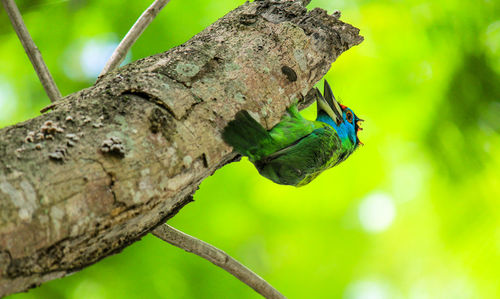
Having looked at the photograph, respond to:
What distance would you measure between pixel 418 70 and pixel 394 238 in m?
2.41

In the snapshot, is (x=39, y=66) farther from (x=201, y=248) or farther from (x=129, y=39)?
(x=201, y=248)

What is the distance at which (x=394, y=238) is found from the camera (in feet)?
20.7

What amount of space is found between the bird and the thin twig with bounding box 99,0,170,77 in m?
1.18

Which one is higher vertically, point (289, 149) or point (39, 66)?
point (39, 66)

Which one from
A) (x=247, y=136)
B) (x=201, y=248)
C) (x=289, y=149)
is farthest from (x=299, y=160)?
(x=201, y=248)

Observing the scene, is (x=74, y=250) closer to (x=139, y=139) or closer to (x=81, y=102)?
(x=139, y=139)

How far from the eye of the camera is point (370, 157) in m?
6.25

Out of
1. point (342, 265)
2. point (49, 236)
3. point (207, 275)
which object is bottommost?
point (49, 236)

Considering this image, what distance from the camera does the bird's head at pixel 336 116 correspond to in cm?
343

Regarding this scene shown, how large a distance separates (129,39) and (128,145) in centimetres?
159

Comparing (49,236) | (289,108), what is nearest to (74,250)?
(49,236)

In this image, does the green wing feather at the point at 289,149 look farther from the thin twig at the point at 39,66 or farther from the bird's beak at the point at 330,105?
the thin twig at the point at 39,66

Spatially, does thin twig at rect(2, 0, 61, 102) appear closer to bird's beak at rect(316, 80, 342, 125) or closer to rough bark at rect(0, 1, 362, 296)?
rough bark at rect(0, 1, 362, 296)

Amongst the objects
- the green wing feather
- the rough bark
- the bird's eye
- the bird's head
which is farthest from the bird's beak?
the rough bark
